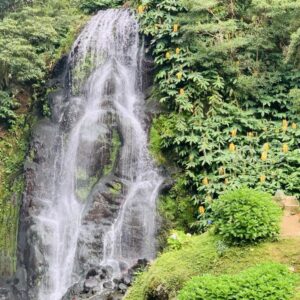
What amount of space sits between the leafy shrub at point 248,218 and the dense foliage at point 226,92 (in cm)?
414

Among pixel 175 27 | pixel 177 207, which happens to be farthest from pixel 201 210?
pixel 175 27

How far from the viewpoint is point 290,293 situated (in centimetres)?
438

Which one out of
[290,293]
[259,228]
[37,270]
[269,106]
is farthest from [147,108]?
[290,293]

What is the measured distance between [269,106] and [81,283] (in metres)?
6.49

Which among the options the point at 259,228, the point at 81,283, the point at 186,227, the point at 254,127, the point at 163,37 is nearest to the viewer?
the point at 259,228

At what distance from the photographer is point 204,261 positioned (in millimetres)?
5664

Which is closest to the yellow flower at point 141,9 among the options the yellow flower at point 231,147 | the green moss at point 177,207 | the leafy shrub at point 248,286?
the yellow flower at point 231,147

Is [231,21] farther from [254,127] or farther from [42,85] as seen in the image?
[42,85]

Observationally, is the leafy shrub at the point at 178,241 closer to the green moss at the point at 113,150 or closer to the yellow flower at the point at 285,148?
the yellow flower at the point at 285,148

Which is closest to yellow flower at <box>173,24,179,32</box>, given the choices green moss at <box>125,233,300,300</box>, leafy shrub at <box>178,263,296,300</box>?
green moss at <box>125,233,300,300</box>

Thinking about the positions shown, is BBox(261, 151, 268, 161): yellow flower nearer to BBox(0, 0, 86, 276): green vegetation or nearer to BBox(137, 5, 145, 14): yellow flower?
BBox(0, 0, 86, 276): green vegetation

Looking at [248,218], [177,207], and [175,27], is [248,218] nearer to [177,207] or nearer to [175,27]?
[177,207]

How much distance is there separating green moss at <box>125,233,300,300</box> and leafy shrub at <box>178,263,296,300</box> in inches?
25.6

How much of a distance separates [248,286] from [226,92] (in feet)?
27.7
